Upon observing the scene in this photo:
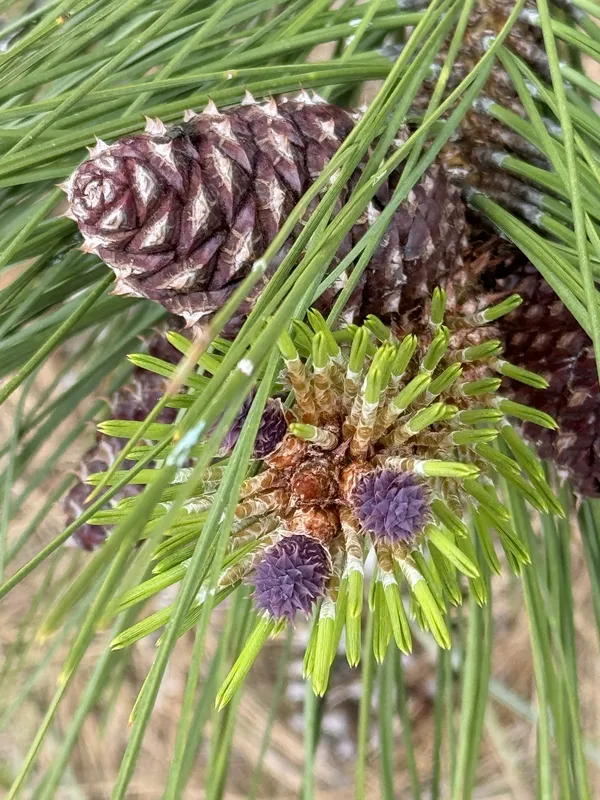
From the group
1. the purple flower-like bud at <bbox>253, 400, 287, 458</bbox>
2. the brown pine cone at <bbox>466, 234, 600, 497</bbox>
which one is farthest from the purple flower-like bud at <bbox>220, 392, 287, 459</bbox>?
the brown pine cone at <bbox>466, 234, 600, 497</bbox>

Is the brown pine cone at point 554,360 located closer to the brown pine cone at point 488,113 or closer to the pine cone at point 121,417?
the brown pine cone at point 488,113

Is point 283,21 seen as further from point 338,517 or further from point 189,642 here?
point 189,642

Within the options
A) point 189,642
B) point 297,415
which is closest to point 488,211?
point 297,415

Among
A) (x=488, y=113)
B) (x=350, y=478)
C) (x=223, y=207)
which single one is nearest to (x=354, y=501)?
(x=350, y=478)

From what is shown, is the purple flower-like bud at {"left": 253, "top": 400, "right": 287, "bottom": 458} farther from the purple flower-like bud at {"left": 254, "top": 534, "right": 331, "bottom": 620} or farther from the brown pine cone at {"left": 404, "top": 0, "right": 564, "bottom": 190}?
the brown pine cone at {"left": 404, "top": 0, "right": 564, "bottom": 190}

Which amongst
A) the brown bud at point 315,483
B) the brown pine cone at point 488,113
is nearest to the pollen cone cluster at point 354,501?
the brown bud at point 315,483

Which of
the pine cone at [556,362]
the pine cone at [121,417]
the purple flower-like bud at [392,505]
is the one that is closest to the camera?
the purple flower-like bud at [392,505]

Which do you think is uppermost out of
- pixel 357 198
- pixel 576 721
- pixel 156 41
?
pixel 156 41
